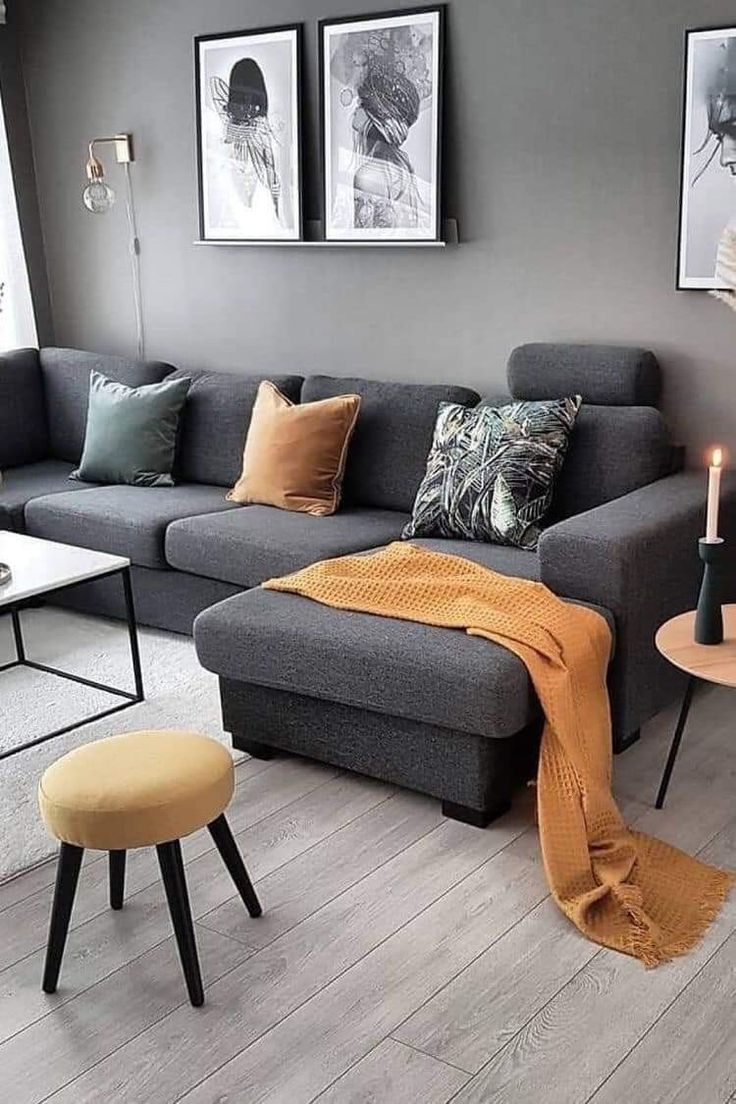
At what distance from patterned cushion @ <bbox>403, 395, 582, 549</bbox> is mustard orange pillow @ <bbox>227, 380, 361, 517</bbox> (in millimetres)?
439

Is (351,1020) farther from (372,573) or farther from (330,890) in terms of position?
(372,573)

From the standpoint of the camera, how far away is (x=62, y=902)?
2293 millimetres

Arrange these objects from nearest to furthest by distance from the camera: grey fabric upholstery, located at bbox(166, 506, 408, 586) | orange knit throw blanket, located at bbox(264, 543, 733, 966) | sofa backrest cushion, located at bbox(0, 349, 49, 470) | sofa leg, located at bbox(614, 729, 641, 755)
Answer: orange knit throw blanket, located at bbox(264, 543, 733, 966)
sofa leg, located at bbox(614, 729, 641, 755)
grey fabric upholstery, located at bbox(166, 506, 408, 586)
sofa backrest cushion, located at bbox(0, 349, 49, 470)

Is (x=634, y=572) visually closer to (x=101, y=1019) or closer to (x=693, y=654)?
(x=693, y=654)

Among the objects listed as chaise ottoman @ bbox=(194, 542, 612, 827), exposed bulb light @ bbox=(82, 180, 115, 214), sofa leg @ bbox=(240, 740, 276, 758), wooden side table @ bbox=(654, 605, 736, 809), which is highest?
exposed bulb light @ bbox=(82, 180, 115, 214)

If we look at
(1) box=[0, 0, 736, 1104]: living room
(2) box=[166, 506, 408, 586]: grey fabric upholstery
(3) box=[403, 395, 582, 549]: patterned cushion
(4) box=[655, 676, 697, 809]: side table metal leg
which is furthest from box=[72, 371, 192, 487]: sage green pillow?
(4) box=[655, 676, 697, 809]: side table metal leg

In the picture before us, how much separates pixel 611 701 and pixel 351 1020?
1.22 meters

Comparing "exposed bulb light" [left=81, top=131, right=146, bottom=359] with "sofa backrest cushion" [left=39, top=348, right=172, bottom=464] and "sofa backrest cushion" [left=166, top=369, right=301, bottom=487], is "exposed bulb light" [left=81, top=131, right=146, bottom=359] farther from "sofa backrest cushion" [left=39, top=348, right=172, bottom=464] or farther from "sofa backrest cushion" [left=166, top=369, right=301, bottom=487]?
"sofa backrest cushion" [left=166, top=369, right=301, bottom=487]

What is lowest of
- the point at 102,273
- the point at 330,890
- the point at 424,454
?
the point at 330,890

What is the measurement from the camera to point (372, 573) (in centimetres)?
326

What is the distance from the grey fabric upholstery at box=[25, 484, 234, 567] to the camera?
4066 millimetres

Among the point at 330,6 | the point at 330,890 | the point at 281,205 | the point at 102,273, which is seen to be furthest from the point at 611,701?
the point at 102,273

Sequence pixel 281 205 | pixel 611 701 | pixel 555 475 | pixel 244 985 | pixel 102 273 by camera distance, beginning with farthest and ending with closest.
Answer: pixel 102 273, pixel 281 205, pixel 555 475, pixel 611 701, pixel 244 985

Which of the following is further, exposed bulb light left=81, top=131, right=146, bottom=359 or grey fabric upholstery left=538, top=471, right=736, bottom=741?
exposed bulb light left=81, top=131, right=146, bottom=359
